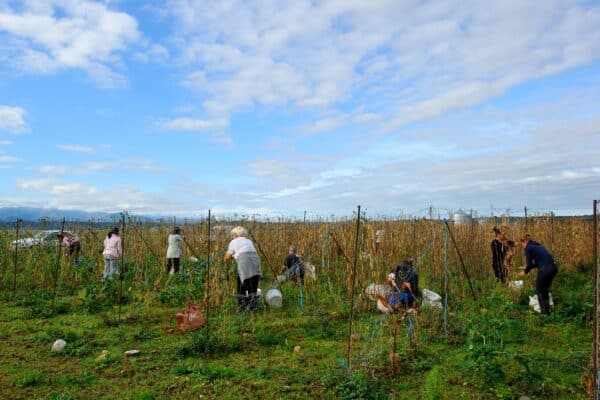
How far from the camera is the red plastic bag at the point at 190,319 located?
A: 608 cm

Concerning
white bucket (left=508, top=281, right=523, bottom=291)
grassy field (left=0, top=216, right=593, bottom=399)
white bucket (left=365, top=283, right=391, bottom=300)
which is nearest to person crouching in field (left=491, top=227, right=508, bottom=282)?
grassy field (left=0, top=216, right=593, bottom=399)

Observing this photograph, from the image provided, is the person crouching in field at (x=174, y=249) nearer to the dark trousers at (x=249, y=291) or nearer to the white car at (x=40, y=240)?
the white car at (x=40, y=240)

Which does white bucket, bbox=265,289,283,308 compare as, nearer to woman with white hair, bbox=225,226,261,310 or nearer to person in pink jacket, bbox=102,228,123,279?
woman with white hair, bbox=225,226,261,310

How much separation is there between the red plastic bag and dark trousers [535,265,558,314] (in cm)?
519

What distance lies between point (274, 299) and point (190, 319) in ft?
5.54

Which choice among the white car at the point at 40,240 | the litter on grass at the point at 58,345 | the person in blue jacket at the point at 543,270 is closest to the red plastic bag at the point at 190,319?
the litter on grass at the point at 58,345

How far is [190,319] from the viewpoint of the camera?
20.0ft

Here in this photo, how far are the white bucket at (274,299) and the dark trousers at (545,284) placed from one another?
4.13 meters

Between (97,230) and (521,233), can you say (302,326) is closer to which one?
(521,233)

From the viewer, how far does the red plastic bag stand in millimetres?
6081

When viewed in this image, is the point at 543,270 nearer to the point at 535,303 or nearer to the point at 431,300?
the point at 535,303

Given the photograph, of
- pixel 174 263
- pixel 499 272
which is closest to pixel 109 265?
pixel 174 263

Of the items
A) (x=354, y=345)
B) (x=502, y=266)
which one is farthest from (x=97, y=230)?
(x=502, y=266)

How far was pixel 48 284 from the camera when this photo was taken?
9.33m
